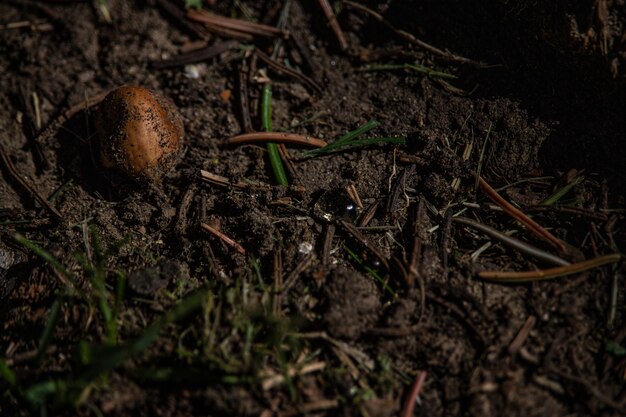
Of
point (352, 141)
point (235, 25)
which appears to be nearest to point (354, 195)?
point (352, 141)

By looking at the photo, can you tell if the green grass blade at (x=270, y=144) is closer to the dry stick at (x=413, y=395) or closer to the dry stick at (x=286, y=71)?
the dry stick at (x=286, y=71)

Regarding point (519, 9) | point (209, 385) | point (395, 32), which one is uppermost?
point (519, 9)

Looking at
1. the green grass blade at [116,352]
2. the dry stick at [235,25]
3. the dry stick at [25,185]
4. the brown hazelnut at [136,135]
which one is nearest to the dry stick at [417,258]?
the green grass blade at [116,352]

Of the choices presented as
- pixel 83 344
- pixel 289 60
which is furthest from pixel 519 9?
pixel 83 344

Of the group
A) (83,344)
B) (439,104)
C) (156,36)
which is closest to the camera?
(83,344)

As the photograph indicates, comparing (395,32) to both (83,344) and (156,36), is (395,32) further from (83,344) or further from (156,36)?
(83,344)

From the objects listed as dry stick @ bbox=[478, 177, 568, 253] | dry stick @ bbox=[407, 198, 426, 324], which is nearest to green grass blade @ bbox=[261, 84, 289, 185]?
dry stick @ bbox=[407, 198, 426, 324]
